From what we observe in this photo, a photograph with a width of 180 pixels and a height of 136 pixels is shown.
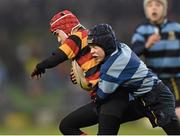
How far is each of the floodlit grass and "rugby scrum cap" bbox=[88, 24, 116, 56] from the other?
18.5 ft

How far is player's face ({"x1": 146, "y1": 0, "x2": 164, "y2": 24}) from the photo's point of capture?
9203mm

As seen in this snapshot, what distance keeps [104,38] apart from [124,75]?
14.4 inches

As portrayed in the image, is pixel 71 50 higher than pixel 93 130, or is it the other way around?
pixel 71 50

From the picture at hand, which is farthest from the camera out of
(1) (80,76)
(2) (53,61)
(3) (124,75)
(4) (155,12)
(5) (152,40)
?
(4) (155,12)

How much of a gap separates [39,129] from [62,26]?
7.23 metres

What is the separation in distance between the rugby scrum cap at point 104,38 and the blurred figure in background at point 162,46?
2156 mm

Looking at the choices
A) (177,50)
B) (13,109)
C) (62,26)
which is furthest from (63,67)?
(62,26)

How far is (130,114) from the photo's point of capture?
24.5 feet

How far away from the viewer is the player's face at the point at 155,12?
9.20 meters

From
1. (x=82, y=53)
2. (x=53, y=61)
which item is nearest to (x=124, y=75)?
(x=82, y=53)

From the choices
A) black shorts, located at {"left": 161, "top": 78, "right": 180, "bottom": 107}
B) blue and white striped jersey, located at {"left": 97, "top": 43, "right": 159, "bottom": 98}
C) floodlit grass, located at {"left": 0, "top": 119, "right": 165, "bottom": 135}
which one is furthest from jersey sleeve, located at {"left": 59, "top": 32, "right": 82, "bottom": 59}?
floodlit grass, located at {"left": 0, "top": 119, "right": 165, "bottom": 135}

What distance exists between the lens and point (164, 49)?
30.5 feet

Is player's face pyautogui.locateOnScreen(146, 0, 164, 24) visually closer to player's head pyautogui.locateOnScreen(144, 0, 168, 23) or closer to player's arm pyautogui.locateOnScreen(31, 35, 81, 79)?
player's head pyautogui.locateOnScreen(144, 0, 168, 23)

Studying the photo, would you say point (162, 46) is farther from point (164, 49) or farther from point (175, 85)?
point (175, 85)
